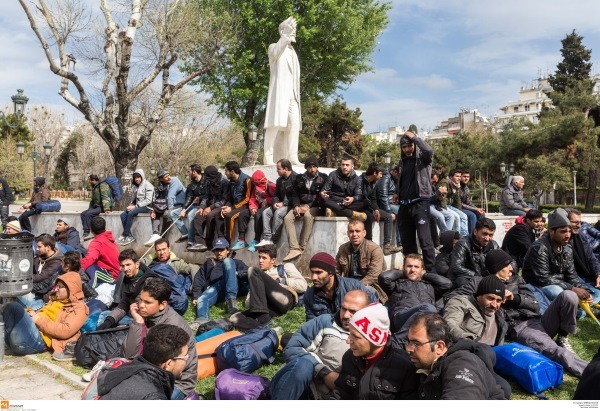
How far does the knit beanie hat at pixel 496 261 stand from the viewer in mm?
5293

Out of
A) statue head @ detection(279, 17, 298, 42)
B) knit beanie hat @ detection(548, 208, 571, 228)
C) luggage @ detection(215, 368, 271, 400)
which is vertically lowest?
luggage @ detection(215, 368, 271, 400)

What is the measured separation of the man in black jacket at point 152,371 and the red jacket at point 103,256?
15.4 feet

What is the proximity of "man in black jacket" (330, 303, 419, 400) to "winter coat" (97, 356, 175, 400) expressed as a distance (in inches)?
46.6

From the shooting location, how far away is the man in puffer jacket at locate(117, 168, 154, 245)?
11.5m

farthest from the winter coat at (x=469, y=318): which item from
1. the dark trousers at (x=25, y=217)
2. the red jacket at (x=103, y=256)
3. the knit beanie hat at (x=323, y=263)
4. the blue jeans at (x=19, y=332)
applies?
the dark trousers at (x=25, y=217)

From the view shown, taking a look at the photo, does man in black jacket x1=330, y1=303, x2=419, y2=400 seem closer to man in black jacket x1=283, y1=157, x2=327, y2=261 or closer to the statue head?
man in black jacket x1=283, y1=157, x2=327, y2=261

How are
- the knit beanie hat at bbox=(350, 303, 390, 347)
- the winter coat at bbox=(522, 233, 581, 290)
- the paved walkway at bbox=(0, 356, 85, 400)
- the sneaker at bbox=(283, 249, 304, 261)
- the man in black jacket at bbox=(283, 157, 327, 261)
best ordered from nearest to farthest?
the knit beanie hat at bbox=(350, 303, 390, 347) < the paved walkway at bbox=(0, 356, 85, 400) < the winter coat at bbox=(522, 233, 581, 290) < the sneaker at bbox=(283, 249, 304, 261) < the man in black jacket at bbox=(283, 157, 327, 261)

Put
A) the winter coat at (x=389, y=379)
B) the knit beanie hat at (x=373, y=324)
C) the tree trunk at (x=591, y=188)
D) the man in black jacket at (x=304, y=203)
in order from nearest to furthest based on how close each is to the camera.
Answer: the winter coat at (x=389, y=379), the knit beanie hat at (x=373, y=324), the man in black jacket at (x=304, y=203), the tree trunk at (x=591, y=188)

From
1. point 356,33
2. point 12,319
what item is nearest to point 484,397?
point 12,319

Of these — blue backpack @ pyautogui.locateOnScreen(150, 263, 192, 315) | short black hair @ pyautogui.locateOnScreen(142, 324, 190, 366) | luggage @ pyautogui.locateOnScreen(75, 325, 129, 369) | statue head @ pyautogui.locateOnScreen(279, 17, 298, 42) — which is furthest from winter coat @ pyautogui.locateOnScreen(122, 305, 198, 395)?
statue head @ pyautogui.locateOnScreen(279, 17, 298, 42)

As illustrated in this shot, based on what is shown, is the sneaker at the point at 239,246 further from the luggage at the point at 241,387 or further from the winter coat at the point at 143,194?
the luggage at the point at 241,387

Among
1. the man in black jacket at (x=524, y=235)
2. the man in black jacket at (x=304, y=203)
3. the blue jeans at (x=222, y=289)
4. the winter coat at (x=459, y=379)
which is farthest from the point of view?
the man in black jacket at (x=304, y=203)

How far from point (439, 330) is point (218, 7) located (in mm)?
24006

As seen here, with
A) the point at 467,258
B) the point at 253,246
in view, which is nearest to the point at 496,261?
the point at 467,258
